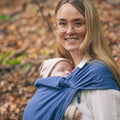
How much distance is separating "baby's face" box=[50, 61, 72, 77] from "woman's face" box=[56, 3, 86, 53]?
0.21 m

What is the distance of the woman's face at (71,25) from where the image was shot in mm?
2279

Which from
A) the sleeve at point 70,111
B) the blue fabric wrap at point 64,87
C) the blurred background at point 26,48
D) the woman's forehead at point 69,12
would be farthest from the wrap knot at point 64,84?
the blurred background at point 26,48

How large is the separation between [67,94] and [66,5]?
1020 mm

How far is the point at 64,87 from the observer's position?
222cm

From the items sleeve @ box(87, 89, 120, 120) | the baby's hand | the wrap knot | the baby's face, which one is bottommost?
the baby's hand

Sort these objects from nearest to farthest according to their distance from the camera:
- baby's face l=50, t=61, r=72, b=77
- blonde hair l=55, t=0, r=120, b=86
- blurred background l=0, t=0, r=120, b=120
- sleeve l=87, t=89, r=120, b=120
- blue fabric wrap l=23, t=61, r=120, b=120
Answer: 1. sleeve l=87, t=89, r=120, b=120
2. blue fabric wrap l=23, t=61, r=120, b=120
3. blonde hair l=55, t=0, r=120, b=86
4. baby's face l=50, t=61, r=72, b=77
5. blurred background l=0, t=0, r=120, b=120

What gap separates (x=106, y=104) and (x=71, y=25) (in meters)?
→ 0.96

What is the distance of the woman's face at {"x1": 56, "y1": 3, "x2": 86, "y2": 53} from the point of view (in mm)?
2279

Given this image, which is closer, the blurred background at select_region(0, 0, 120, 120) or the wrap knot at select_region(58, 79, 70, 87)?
the wrap knot at select_region(58, 79, 70, 87)

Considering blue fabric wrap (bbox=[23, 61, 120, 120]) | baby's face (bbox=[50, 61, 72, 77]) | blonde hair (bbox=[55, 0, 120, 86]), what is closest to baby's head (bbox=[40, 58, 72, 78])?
baby's face (bbox=[50, 61, 72, 77])

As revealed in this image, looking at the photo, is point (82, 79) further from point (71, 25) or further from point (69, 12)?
point (69, 12)

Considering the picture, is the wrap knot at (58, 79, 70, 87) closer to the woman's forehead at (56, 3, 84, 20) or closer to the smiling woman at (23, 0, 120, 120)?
the smiling woman at (23, 0, 120, 120)

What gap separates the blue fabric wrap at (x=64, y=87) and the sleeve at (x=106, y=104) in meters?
0.07

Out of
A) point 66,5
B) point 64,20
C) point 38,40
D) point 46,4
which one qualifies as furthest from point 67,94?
point 46,4
